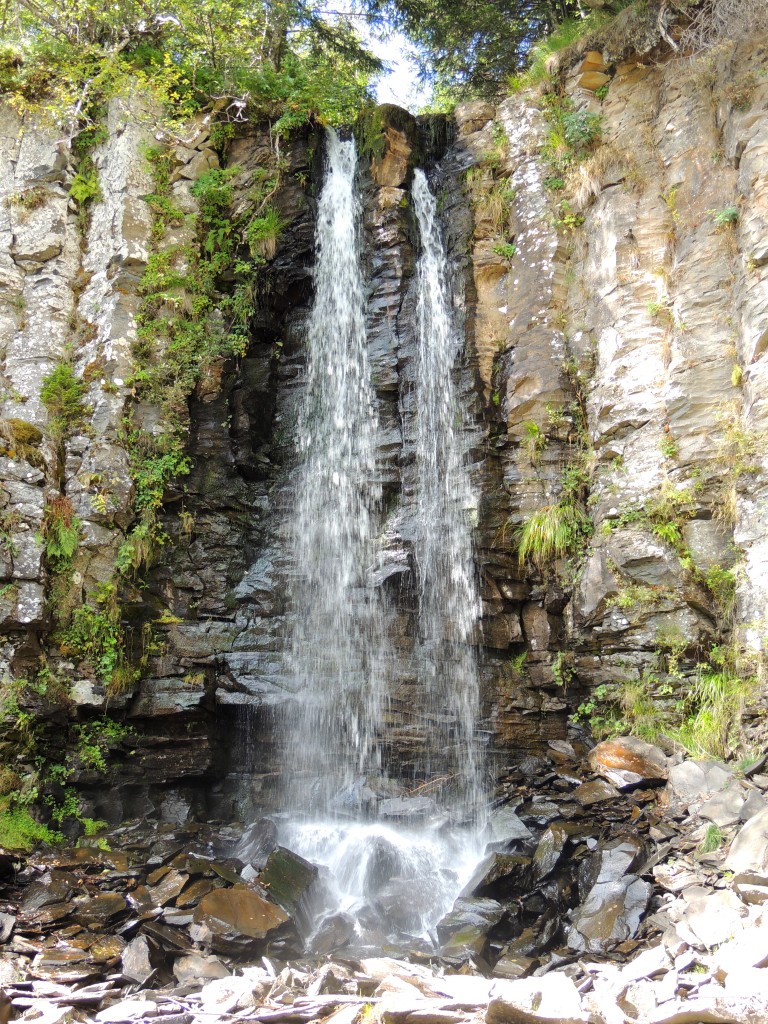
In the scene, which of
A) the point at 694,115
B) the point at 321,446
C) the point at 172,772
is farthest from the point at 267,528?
the point at 694,115

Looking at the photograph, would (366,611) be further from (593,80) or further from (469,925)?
(593,80)

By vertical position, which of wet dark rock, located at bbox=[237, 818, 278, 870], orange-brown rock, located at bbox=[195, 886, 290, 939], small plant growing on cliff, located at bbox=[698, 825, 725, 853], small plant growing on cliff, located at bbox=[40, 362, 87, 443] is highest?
small plant growing on cliff, located at bbox=[40, 362, 87, 443]

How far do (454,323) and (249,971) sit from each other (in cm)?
782

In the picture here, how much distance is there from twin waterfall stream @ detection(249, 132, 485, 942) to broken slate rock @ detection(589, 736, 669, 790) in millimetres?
1301

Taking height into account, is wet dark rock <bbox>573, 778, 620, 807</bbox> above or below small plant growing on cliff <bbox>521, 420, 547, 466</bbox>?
below

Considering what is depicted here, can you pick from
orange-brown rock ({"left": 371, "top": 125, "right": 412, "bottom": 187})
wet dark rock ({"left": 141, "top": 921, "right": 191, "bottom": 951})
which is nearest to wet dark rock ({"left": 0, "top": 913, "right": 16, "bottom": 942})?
wet dark rock ({"left": 141, "top": 921, "right": 191, "bottom": 951})

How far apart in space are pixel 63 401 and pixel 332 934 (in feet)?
21.3

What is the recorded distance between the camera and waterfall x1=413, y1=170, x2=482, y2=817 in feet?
26.5

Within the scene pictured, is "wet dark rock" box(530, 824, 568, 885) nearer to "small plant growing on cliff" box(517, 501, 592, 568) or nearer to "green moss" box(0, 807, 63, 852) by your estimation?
"small plant growing on cliff" box(517, 501, 592, 568)

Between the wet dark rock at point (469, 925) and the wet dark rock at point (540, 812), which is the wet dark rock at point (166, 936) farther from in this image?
the wet dark rock at point (540, 812)

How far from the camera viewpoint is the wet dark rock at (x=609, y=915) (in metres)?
5.18

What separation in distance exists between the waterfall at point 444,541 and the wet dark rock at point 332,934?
1.90 metres

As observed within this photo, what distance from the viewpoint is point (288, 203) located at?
10.6m

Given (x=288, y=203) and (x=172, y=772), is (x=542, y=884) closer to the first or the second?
(x=172, y=772)
